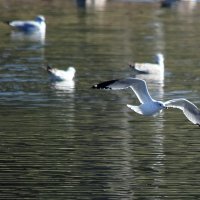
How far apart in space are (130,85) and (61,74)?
8626mm

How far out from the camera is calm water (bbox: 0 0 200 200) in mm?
16047

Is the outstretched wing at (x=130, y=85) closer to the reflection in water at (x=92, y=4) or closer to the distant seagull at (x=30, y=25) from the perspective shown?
the distant seagull at (x=30, y=25)

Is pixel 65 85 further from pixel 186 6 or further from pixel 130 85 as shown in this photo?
pixel 186 6

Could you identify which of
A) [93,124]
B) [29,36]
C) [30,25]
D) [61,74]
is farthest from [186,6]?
[93,124]

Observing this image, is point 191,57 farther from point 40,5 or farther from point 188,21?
point 40,5

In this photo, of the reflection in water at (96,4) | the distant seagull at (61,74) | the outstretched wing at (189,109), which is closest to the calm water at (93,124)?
the distant seagull at (61,74)

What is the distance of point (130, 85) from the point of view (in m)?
18.1

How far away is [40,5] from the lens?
2039 inches

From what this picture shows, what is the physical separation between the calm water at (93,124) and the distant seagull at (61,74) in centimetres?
20

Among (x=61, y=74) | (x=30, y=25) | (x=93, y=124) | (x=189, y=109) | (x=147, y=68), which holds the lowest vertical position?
(x=30, y=25)

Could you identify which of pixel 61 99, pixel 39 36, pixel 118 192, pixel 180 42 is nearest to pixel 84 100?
pixel 61 99

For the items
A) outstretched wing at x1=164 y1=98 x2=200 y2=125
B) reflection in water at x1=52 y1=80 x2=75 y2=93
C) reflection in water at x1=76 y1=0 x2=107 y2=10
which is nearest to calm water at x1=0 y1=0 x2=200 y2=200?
reflection in water at x1=52 y1=80 x2=75 y2=93

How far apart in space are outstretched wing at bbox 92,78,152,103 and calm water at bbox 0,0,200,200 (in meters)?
0.83

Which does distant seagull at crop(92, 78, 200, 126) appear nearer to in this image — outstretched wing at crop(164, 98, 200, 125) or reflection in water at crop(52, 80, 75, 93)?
outstretched wing at crop(164, 98, 200, 125)
